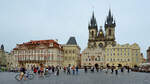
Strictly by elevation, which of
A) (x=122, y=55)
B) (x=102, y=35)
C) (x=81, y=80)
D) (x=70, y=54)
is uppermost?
(x=102, y=35)

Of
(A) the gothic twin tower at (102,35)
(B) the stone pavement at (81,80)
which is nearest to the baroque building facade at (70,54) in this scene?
(A) the gothic twin tower at (102,35)

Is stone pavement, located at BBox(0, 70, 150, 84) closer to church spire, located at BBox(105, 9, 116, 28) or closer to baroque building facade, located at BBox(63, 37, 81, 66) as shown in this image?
baroque building facade, located at BBox(63, 37, 81, 66)

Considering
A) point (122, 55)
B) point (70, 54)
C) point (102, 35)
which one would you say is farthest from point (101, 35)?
point (70, 54)

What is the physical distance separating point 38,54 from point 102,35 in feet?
117

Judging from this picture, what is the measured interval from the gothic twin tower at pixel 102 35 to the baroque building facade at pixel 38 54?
77.1 feet

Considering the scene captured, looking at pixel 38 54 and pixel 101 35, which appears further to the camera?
pixel 101 35

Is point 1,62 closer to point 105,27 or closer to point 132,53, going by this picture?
point 105,27

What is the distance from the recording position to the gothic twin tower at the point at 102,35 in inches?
3489

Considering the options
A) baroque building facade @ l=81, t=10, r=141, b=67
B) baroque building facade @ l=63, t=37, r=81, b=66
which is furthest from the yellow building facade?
baroque building facade @ l=63, t=37, r=81, b=66

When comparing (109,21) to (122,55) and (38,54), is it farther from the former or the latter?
(38,54)

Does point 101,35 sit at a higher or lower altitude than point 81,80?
higher

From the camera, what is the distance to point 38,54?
6931 cm

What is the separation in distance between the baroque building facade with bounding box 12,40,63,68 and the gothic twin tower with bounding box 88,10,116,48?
23.5 meters

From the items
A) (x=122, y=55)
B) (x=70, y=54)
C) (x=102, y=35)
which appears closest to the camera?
(x=70, y=54)
